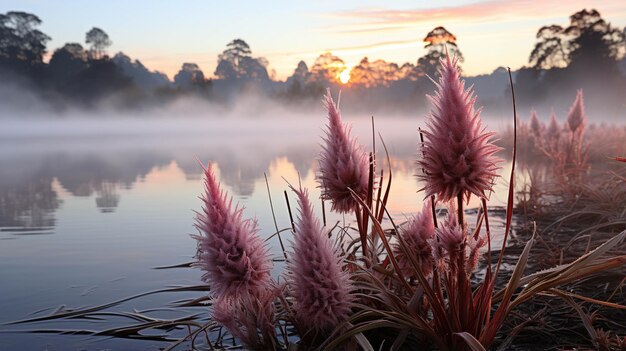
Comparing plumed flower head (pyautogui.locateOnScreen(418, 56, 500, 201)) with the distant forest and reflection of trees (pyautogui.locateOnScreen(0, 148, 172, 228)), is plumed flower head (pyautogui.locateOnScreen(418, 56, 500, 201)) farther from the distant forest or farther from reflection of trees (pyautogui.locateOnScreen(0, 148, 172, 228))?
the distant forest

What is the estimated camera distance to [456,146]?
6.38 feet

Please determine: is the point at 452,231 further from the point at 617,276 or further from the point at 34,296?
the point at 34,296

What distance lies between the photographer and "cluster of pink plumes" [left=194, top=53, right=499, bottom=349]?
1.96 m

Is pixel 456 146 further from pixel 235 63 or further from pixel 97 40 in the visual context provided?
pixel 235 63

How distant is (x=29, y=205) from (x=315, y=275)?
729 cm

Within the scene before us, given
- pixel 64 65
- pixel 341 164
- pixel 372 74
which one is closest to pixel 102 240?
pixel 341 164

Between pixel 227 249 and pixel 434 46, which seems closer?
pixel 227 249

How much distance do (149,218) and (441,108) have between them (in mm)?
5392

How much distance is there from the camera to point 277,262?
4285 millimetres

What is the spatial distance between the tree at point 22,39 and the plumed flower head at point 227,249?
7324 centimetres

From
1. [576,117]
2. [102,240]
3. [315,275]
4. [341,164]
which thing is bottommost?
[102,240]

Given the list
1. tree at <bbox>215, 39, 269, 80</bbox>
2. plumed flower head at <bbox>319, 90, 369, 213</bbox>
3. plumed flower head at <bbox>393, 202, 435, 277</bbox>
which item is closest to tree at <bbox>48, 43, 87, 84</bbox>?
tree at <bbox>215, 39, 269, 80</bbox>

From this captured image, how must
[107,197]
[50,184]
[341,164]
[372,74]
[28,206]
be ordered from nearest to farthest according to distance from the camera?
[341,164] → [28,206] → [107,197] → [50,184] → [372,74]

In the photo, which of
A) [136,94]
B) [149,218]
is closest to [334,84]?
[136,94]
